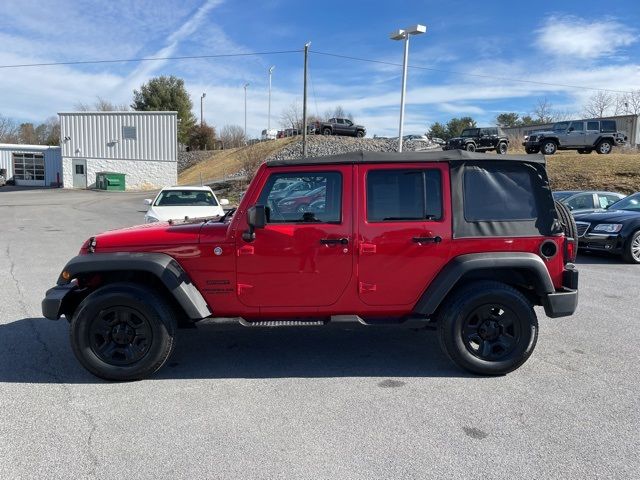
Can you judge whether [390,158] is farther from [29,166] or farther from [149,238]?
[29,166]

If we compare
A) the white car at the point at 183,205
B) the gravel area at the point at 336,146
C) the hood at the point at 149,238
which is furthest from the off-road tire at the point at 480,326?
the gravel area at the point at 336,146

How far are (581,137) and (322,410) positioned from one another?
27102mm

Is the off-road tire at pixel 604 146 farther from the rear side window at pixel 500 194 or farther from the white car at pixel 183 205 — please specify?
the rear side window at pixel 500 194

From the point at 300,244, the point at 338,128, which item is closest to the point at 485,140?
the point at 338,128

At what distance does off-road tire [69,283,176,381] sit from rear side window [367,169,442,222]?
2018mm

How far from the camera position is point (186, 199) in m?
12.5

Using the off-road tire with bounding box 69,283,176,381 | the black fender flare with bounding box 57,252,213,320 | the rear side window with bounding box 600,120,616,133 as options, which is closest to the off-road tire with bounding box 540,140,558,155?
the rear side window with bounding box 600,120,616,133


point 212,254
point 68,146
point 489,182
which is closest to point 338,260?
point 212,254

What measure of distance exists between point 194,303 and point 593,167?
23.8 metres

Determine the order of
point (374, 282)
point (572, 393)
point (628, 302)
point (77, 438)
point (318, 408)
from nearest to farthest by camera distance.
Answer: point (77, 438) → point (318, 408) → point (572, 393) → point (374, 282) → point (628, 302)

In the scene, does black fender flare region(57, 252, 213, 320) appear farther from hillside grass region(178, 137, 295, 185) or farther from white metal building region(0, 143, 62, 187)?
white metal building region(0, 143, 62, 187)

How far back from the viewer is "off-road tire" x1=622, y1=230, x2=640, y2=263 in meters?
9.87

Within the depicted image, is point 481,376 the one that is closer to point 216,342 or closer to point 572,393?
point 572,393

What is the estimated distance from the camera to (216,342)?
5160 millimetres
